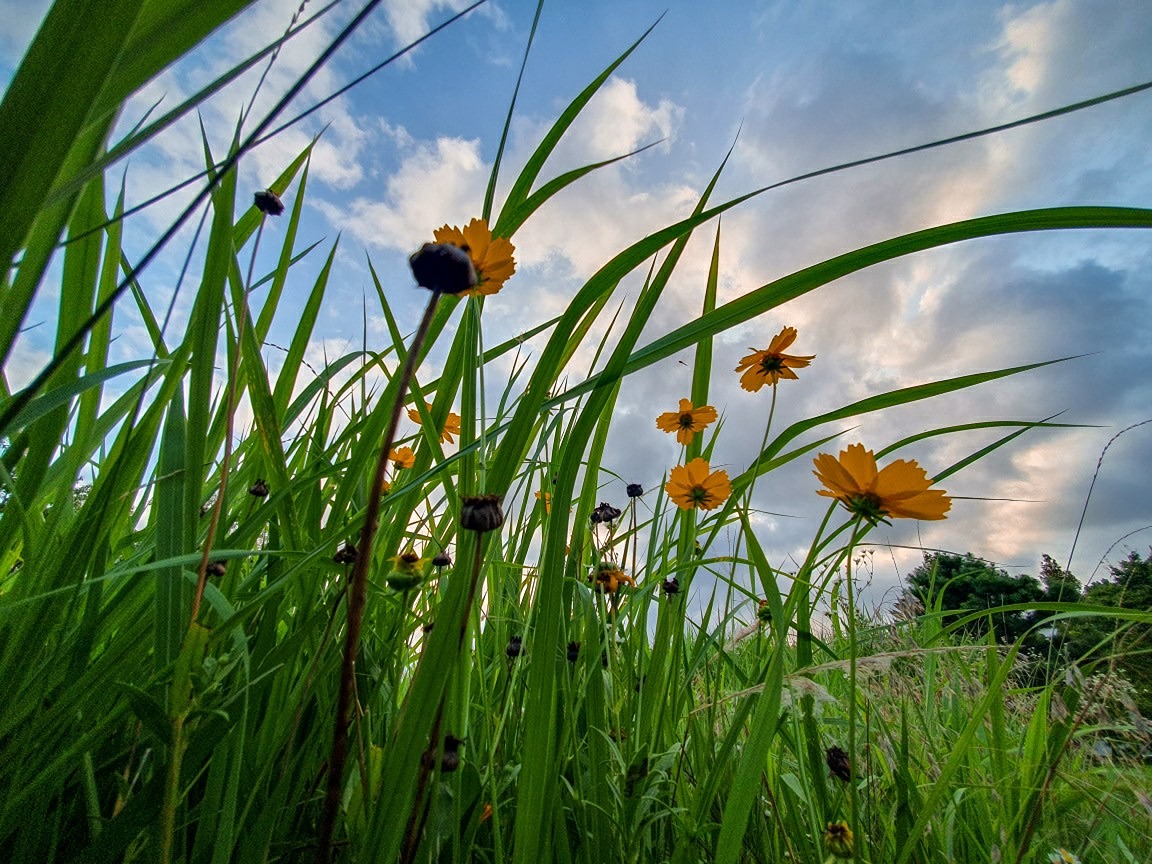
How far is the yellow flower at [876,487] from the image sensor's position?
80cm

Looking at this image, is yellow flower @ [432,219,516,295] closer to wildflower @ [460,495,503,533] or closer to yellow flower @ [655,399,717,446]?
wildflower @ [460,495,503,533]

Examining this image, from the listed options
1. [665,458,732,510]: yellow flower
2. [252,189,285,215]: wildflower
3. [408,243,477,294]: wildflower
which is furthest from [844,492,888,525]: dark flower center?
[252,189,285,215]: wildflower

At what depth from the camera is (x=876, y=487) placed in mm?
819

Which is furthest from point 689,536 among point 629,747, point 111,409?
point 111,409

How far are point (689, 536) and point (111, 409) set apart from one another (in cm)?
91

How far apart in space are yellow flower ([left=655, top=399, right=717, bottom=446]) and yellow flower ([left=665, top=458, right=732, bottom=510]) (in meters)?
0.07

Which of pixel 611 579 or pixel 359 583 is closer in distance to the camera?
pixel 359 583

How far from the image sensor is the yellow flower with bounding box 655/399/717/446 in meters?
1.19

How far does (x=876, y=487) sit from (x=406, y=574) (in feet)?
1.95

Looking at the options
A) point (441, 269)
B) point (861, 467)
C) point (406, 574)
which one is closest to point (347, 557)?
point (406, 574)

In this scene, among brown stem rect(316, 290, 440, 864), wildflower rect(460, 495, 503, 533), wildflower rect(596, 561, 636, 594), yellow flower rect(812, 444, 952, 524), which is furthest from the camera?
wildflower rect(596, 561, 636, 594)

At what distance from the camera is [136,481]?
0.81 m

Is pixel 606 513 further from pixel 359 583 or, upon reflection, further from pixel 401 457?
pixel 359 583

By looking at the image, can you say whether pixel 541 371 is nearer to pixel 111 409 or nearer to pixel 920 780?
pixel 111 409
